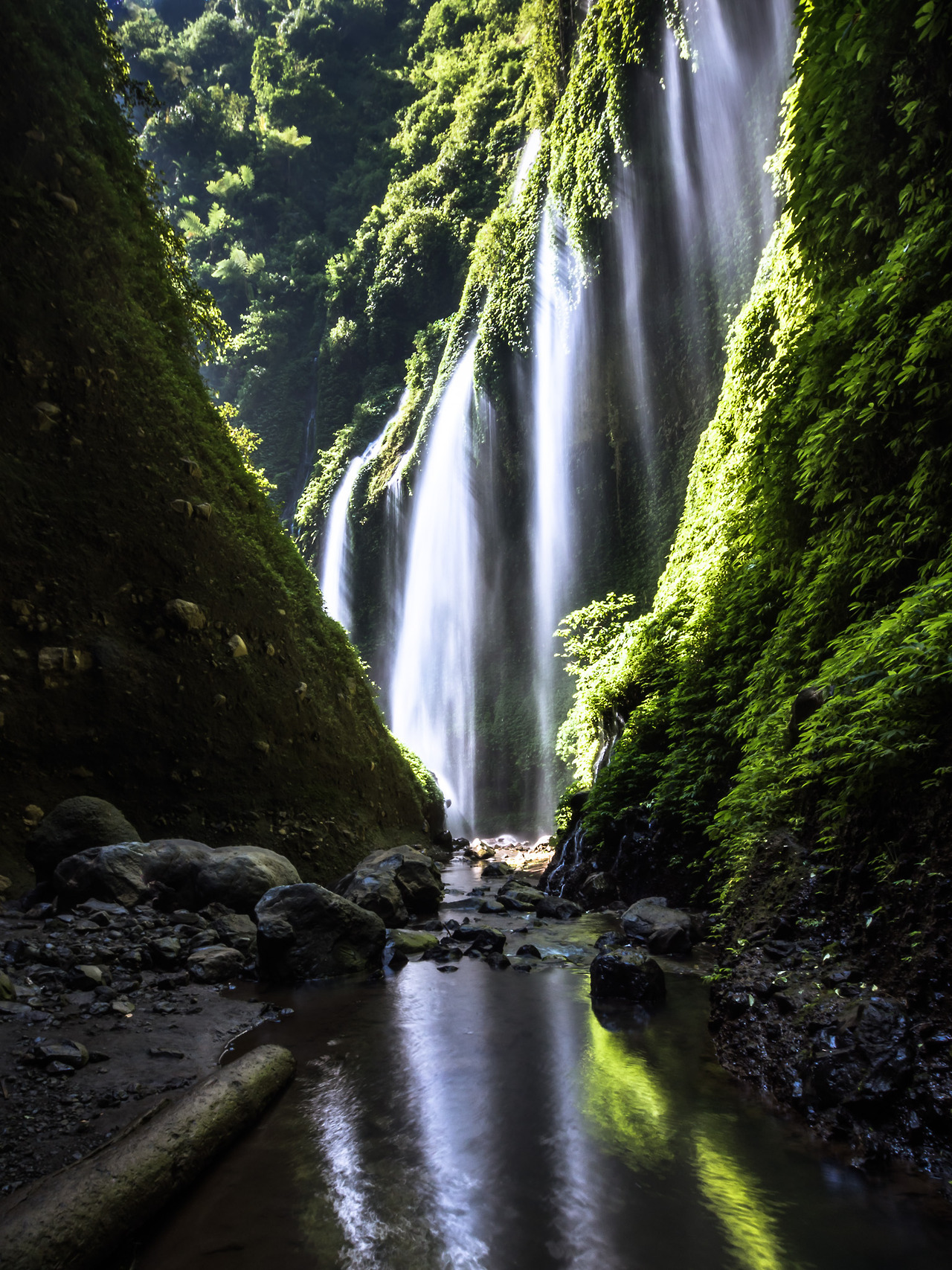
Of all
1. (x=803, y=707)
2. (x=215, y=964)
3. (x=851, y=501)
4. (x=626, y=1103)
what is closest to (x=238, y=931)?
(x=215, y=964)

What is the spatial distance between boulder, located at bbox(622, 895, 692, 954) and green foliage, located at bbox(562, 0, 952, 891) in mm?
817

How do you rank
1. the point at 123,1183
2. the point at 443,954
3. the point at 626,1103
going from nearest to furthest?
the point at 123,1183 → the point at 626,1103 → the point at 443,954

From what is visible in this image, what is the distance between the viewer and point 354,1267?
91.0 inches

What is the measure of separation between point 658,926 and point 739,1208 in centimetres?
413

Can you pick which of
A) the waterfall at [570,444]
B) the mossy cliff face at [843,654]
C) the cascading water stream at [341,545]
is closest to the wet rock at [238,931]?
the mossy cliff face at [843,654]

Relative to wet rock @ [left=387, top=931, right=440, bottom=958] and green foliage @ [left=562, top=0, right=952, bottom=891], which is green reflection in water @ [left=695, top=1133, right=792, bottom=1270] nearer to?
green foliage @ [left=562, top=0, right=952, bottom=891]

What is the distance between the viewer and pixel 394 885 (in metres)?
7.95

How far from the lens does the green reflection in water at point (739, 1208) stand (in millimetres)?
2328

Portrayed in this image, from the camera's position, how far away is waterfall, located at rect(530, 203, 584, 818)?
62.1 ft

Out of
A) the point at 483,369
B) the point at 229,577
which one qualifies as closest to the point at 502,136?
the point at 483,369

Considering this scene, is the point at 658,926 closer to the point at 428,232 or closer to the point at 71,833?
the point at 71,833

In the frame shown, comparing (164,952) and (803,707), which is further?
(164,952)

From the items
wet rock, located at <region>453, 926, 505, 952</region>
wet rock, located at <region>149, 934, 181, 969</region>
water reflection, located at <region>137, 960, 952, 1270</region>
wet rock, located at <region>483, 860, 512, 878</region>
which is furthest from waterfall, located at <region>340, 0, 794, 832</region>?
water reflection, located at <region>137, 960, 952, 1270</region>

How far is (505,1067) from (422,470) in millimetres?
22212
